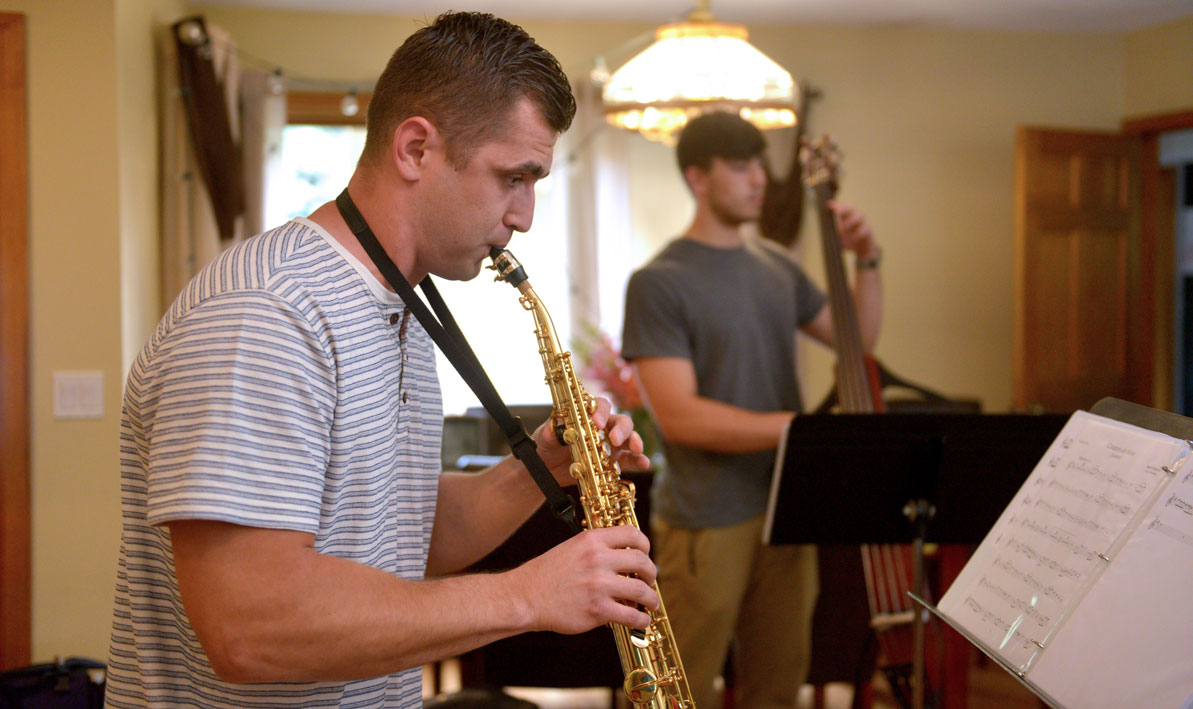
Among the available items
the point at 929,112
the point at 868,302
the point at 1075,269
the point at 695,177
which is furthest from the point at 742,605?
the point at 929,112

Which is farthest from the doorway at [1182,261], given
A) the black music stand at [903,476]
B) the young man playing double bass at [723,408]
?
the black music stand at [903,476]

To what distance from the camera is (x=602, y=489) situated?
4.75 ft

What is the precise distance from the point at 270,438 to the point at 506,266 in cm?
48

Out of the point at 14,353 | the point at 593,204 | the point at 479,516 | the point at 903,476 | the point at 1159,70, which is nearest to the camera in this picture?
the point at 479,516

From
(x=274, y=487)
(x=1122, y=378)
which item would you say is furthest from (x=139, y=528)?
(x=1122, y=378)

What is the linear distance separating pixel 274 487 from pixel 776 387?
1804mm

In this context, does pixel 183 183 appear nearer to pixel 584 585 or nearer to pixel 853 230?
pixel 853 230

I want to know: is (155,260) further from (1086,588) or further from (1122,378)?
(1122,378)

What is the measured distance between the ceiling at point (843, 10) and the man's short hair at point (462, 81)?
12.0 feet

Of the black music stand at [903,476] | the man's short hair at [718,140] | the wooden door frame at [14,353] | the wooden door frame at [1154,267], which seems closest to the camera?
the black music stand at [903,476]

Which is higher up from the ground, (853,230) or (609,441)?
(853,230)

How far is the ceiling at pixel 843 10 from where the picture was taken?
15.8ft

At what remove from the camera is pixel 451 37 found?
4.01ft

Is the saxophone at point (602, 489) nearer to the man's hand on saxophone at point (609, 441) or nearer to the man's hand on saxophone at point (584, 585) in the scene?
the man's hand on saxophone at point (609, 441)
